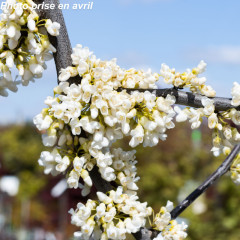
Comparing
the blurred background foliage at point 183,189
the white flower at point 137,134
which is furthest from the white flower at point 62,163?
the blurred background foliage at point 183,189

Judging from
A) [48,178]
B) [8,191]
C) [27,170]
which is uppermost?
[8,191]

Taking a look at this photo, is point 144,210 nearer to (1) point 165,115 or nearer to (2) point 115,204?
(2) point 115,204

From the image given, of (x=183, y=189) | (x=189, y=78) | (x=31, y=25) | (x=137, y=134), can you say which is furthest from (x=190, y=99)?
(x=183, y=189)

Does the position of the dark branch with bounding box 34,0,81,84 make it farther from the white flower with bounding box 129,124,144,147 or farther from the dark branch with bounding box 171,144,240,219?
the dark branch with bounding box 171,144,240,219

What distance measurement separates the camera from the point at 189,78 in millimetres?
977

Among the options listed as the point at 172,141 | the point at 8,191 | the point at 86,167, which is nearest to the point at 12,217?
the point at 8,191

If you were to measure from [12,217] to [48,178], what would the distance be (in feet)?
6.00

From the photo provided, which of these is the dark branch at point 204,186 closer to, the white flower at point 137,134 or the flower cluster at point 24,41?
the white flower at point 137,134

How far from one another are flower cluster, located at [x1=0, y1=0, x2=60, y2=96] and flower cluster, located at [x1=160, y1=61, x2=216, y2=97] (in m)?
0.27

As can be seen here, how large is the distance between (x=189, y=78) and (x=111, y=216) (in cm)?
36

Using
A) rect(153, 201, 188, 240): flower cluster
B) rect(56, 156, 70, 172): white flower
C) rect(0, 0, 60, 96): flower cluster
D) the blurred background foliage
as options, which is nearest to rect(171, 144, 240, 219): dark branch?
rect(153, 201, 188, 240): flower cluster

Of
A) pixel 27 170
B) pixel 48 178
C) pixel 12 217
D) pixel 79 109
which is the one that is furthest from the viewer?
pixel 27 170

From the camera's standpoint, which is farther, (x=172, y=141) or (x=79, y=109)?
(x=172, y=141)

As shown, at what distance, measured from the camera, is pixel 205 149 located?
8.24 meters
